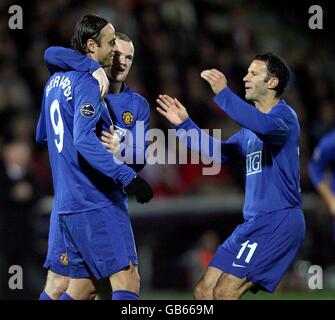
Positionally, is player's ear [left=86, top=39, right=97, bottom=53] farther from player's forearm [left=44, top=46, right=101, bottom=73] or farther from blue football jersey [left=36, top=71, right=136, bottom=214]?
blue football jersey [left=36, top=71, right=136, bottom=214]

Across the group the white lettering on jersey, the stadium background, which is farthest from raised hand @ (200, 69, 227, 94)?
the stadium background

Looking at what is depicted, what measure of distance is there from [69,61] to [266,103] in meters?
1.51

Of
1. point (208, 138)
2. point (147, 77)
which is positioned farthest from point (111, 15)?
point (208, 138)

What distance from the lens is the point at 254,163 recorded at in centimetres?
656

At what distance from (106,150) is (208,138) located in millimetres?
1478

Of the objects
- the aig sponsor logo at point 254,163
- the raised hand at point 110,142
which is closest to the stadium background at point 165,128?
the aig sponsor logo at point 254,163

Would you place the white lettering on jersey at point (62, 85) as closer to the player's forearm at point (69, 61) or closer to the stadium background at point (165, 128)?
the player's forearm at point (69, 61)

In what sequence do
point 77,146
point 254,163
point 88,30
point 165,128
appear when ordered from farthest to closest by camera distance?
point 165,128 → point 254,163 → point 88,30 → point 77,146

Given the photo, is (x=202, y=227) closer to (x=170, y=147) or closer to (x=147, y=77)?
(x=170, y=147)

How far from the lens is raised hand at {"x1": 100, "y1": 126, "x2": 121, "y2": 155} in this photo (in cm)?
600

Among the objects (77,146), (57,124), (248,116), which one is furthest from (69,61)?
(248,116)

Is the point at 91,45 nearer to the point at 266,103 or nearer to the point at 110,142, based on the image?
the point at 110,142
